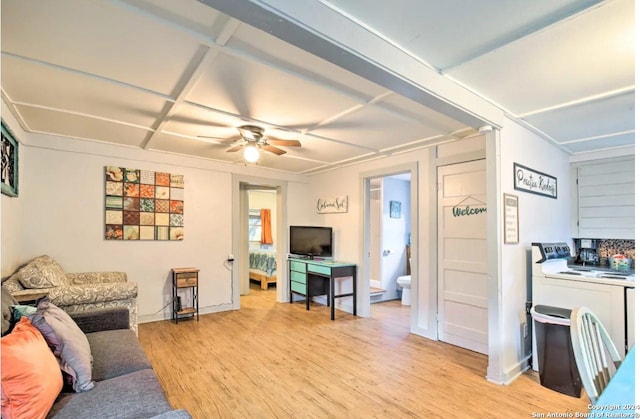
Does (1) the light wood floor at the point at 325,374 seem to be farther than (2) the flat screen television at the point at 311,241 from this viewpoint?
No

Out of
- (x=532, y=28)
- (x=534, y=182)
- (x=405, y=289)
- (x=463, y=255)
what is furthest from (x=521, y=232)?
(x=405, y=289)

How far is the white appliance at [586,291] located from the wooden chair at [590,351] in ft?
4.03

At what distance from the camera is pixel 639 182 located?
707 millimetres

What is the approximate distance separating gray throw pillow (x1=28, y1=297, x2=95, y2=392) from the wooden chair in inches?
88.4

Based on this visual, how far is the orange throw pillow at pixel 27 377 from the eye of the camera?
1252 mm

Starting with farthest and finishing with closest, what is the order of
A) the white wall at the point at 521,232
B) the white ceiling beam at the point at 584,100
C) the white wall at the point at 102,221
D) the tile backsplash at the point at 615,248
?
the tile backsplash at the point at 615,248 → the white wall at the point at 102,221 → the white wall at the point at 521,232 → the white ceiling beam at the point at 584,100

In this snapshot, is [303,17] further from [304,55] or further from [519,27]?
[519,27]

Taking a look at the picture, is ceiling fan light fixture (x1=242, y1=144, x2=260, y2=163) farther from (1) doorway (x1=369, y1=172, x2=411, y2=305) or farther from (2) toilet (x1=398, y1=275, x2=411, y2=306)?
(2) toilet (x1=398, y1=275, x2=411, y2=306)

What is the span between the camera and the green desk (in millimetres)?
4668

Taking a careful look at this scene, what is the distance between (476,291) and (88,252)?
463 cm

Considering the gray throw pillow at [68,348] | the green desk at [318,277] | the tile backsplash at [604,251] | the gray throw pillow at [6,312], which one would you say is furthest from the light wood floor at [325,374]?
the tile backsplash at [604,251]

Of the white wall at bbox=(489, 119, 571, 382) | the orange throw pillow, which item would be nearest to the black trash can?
the white wall at bbox=(489, 119, 571, 382)

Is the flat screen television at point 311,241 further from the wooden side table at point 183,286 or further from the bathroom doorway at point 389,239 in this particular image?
the wooden side table at point 183,286

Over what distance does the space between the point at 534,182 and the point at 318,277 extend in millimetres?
3357
